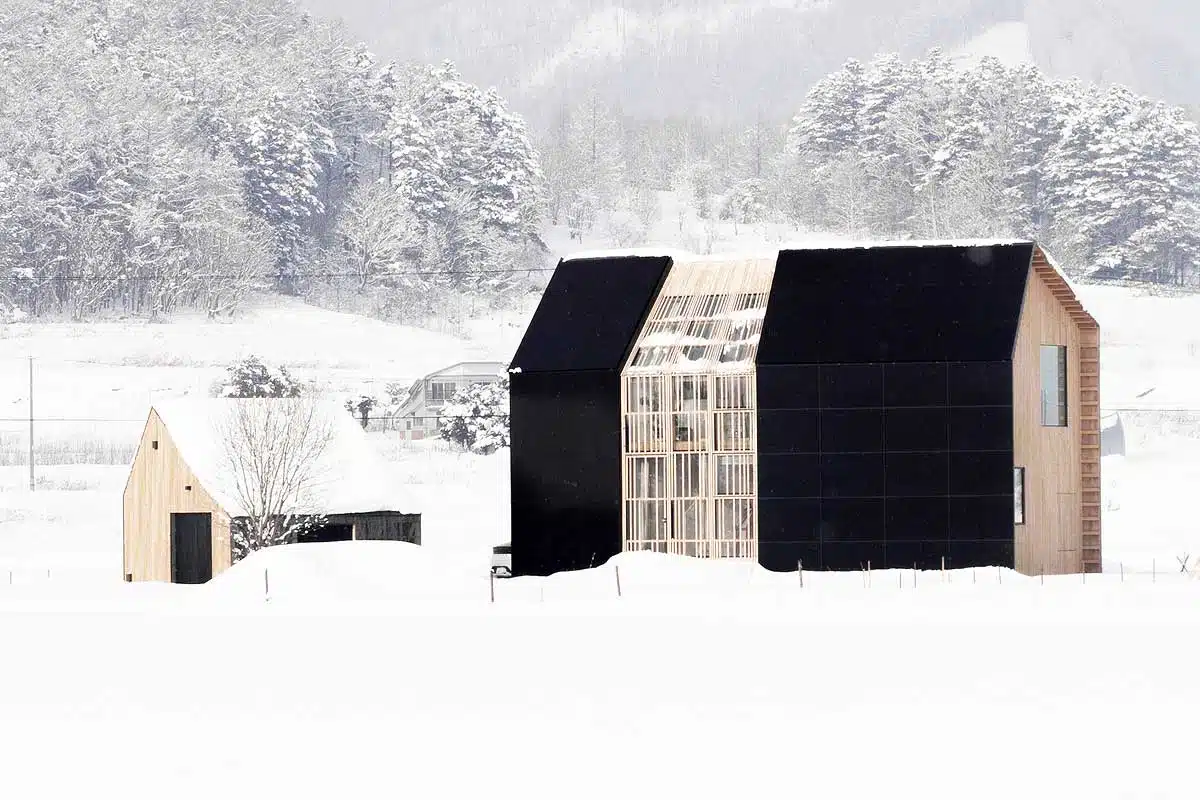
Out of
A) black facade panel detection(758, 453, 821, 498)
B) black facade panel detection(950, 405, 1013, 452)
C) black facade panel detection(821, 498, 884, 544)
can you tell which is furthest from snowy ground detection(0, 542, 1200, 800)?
black facade panel detection(950, 405, 1013, 452)

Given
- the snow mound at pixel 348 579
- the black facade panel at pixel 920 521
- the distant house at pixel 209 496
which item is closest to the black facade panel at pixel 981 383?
the black facade panel at pixel 920 521

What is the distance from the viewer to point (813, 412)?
3762 centimetres

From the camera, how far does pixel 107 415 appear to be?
310 feet

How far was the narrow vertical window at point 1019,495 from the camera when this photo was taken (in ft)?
126

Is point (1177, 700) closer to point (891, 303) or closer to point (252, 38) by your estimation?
point (891, 303)

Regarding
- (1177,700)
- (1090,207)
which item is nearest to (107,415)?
(1090,207)

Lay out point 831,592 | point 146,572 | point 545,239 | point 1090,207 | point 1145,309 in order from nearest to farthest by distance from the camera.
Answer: point 831,592 → point 146,572 → point 1145,309 → point 1090,207 → point 545,239

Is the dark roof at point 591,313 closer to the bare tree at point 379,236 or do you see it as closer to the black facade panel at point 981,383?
the black facade panel at point 981,383

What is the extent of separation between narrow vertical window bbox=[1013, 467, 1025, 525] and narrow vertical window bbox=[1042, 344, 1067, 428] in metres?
2.25

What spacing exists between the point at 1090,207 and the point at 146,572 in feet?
340

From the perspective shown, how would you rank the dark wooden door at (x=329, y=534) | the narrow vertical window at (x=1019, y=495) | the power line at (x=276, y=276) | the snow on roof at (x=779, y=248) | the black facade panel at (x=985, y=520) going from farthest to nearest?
the power line at (x=276, y=276), the dark wooden door at (x=329, y=534), the snow on roof at (x=779, y=248), the narrow vertical window at (x=1019, y=495), the black facade panel at (x=985, y=520)

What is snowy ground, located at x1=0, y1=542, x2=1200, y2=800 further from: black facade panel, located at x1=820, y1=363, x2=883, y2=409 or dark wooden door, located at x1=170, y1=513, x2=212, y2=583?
dark wooden door, located at x1=170, y1=513, x2=212, y2=583

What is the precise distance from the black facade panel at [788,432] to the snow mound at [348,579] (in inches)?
241

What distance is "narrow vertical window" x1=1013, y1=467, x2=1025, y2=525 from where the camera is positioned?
38369mm
